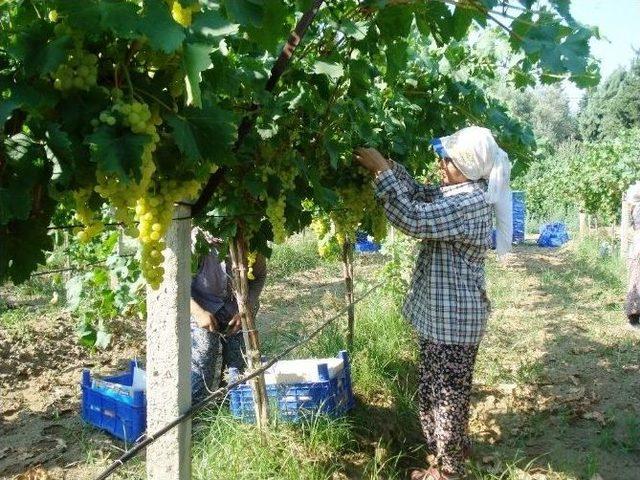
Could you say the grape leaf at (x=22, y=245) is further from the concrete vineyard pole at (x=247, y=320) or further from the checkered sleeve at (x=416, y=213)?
the checkered sleeve at (x=416, y=213)

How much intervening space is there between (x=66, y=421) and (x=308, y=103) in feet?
10.4

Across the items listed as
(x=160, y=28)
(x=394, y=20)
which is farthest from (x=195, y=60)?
(x=394, y=20)

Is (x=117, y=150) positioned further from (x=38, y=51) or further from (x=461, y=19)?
(x=461, y=19)

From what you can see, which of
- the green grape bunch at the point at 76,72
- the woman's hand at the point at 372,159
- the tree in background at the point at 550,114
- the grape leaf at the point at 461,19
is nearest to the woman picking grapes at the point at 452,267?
the woman's hand at the point at 372,159

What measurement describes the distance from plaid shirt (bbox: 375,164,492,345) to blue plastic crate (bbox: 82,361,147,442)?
1.67m

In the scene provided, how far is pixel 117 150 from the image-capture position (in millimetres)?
1154

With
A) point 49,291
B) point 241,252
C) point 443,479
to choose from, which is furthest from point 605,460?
point 49,291

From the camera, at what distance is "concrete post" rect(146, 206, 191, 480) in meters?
1.98

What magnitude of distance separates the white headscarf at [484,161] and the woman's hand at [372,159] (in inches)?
17.8

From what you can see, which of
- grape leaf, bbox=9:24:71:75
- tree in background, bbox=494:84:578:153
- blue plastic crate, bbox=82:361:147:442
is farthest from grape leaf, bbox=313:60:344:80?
tree in background, bbox=494:84:578:153

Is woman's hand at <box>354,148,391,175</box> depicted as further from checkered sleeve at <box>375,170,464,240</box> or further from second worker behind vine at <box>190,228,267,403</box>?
second worker behind vine at <box>190,228,267,403</box>

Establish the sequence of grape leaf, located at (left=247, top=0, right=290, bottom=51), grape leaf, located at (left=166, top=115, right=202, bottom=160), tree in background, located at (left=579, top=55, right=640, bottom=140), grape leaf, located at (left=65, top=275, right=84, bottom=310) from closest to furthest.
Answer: grape leaf, located at (left=166, top=115, right=202, bottom=160)
grape leaf, located at (left=247, top=0, right=290, bottom=51)
grape leaf, located at (left=65, top=275, right=84, bottom=310)
tree in background, located at (left=579, top=55, right=640, bottom=140)

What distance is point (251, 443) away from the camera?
3152 mm

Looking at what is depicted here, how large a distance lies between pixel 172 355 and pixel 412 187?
1665 mm
